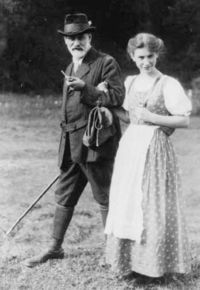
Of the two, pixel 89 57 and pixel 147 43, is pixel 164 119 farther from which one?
pixel 89 57

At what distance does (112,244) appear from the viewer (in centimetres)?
361

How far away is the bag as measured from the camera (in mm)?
3605

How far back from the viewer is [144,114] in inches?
135

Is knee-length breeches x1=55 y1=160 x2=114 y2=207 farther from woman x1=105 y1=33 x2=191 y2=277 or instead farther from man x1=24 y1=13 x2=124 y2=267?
woman x1=105 y1=33 x2=191 y2=277

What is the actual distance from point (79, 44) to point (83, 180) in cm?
96

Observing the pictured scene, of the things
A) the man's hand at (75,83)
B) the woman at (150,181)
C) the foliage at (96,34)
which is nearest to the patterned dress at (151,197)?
the woman at (150,181)

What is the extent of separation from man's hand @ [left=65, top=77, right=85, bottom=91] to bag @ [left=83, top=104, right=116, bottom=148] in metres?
0.20

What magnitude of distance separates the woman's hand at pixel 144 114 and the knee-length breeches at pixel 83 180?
51 centimetres

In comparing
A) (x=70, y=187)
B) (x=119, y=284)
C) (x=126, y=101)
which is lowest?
(x=119, y=284)

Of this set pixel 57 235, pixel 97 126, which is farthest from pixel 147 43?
pixel 57 235

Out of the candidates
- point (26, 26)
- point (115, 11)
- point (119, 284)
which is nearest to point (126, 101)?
point (119, 284)

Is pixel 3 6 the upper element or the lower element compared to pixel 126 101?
upper

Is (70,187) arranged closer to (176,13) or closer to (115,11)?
(115,11)

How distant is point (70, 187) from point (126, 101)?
750 millimetres
